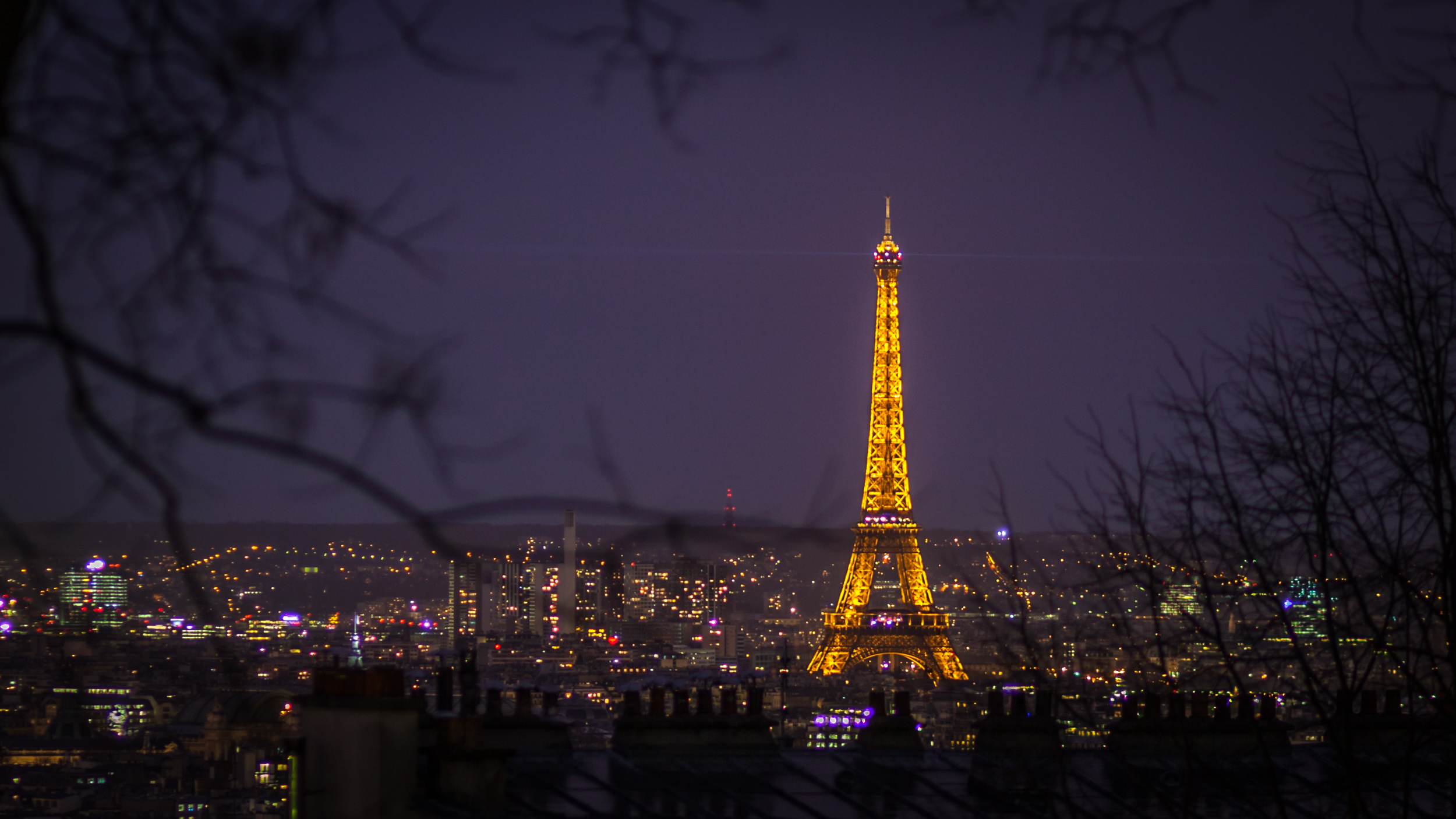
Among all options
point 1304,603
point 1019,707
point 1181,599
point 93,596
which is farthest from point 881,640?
point 93,596

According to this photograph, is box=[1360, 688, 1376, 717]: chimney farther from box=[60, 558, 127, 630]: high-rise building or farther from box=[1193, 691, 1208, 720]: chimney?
box=[60, 558, 127, 630]: high-rise building

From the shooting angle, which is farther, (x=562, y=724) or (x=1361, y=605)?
(x=562, y=724)

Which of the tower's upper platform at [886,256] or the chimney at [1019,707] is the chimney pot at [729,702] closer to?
the chimney at [1019,707]

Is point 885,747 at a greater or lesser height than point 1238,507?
lesser

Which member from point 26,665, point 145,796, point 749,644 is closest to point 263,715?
point 145,796

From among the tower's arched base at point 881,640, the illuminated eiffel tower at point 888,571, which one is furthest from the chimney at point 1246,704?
the tower's arched base at point 881,640

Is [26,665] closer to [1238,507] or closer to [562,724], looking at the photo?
[1238,507]
